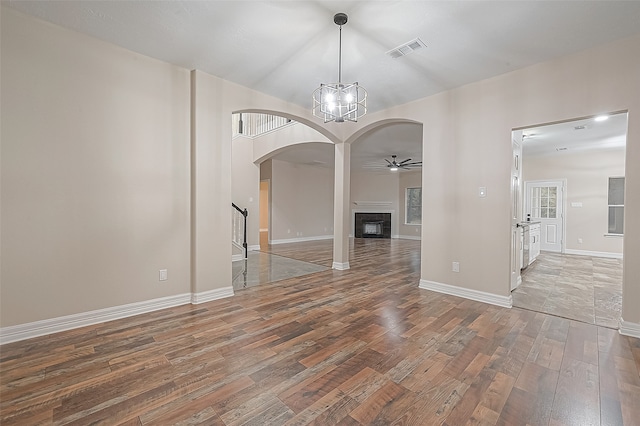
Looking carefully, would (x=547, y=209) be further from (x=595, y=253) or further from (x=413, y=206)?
(x=413, y=206)

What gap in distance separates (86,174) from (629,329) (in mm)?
5476

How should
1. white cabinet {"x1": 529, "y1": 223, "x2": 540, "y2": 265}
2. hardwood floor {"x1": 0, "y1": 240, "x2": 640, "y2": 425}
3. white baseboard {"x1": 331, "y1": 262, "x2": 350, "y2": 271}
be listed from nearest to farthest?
hardwood floor {"x1": 0, "y1": 240, "x2": 640, "y2": 425} < white baseboard {"x1": 331, "y1": 262, "x2": 350, "y2": 271} < white cabinet {"x1": 529, "y1": 223, "x2": 540, "y2": 265}

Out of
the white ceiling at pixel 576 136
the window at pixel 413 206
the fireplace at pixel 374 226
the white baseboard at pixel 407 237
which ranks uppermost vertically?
the white ceiling at pixel 576 136

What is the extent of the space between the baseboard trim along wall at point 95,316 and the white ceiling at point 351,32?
276cm

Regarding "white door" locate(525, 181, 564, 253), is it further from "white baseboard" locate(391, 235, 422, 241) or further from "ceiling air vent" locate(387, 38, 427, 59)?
"ceiling air vent" locate(387, 38, 427, 59)

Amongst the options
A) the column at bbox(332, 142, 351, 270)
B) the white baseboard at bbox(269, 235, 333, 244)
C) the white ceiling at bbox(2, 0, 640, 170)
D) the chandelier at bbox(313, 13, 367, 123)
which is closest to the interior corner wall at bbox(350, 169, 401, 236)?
the white baseboard at bbox(269, 235, 333, 244)

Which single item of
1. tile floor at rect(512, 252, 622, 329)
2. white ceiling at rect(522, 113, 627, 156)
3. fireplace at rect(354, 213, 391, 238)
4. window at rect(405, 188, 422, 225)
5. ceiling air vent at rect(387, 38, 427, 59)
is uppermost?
ceiling air vent at rect(387, 38, 427, 59)

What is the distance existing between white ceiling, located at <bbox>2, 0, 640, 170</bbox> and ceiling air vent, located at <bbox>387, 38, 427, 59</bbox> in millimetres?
66

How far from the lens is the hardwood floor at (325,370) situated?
5.21 ft

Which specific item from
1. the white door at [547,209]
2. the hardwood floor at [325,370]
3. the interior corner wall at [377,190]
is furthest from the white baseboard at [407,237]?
the hardwood floor at [325,370]

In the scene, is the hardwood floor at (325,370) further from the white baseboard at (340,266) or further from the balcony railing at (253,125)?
the balcony railing at (253,125)

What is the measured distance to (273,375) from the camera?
1.95 metres

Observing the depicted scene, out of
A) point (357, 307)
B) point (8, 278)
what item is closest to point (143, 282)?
point (8, 278)

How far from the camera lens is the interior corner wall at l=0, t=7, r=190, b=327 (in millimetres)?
2408
